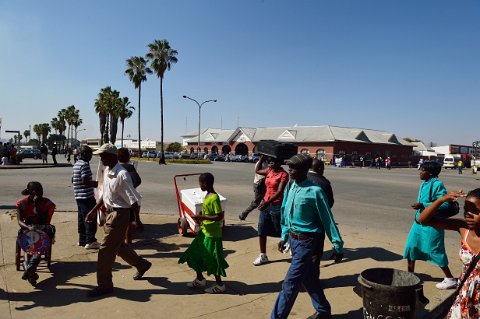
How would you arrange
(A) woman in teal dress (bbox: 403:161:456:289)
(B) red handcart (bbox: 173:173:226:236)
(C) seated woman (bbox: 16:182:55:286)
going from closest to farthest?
(A) woman in teal dress (bbox: 403:161:456:289)
(C) seated woman (bbox: 16:182:55:286)
(B) red handcart (bbox: 173:173:226:236)

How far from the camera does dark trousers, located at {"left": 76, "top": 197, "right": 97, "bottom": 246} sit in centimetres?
602

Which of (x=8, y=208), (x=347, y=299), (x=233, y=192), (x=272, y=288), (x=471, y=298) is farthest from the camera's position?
(x=233, y=192)

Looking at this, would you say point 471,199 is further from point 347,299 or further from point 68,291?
point 68,291

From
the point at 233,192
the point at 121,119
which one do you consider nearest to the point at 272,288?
the point at 233,192

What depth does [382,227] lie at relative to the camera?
343 inches

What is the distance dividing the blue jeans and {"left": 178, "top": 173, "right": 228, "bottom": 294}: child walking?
1.07 metres

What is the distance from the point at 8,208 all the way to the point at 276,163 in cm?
783

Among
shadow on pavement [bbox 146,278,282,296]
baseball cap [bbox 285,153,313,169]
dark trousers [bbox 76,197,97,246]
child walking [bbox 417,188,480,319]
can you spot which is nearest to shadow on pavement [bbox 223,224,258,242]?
shadow on pavement [bbox 146,278,282,296]

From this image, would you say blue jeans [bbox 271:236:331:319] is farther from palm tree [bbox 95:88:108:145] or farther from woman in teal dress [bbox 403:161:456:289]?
palm tree [bbox 95:88:108:145]

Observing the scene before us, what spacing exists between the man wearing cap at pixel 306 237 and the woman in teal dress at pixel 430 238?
1.72 meters

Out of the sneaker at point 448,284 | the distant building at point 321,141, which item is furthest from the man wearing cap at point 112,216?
the distant building at point 321,141

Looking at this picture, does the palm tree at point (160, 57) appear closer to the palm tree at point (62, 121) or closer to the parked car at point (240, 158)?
the parked car at point (240, 158)

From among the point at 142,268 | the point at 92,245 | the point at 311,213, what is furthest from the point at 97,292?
the point at 311,213

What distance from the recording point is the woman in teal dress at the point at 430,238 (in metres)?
4.68
